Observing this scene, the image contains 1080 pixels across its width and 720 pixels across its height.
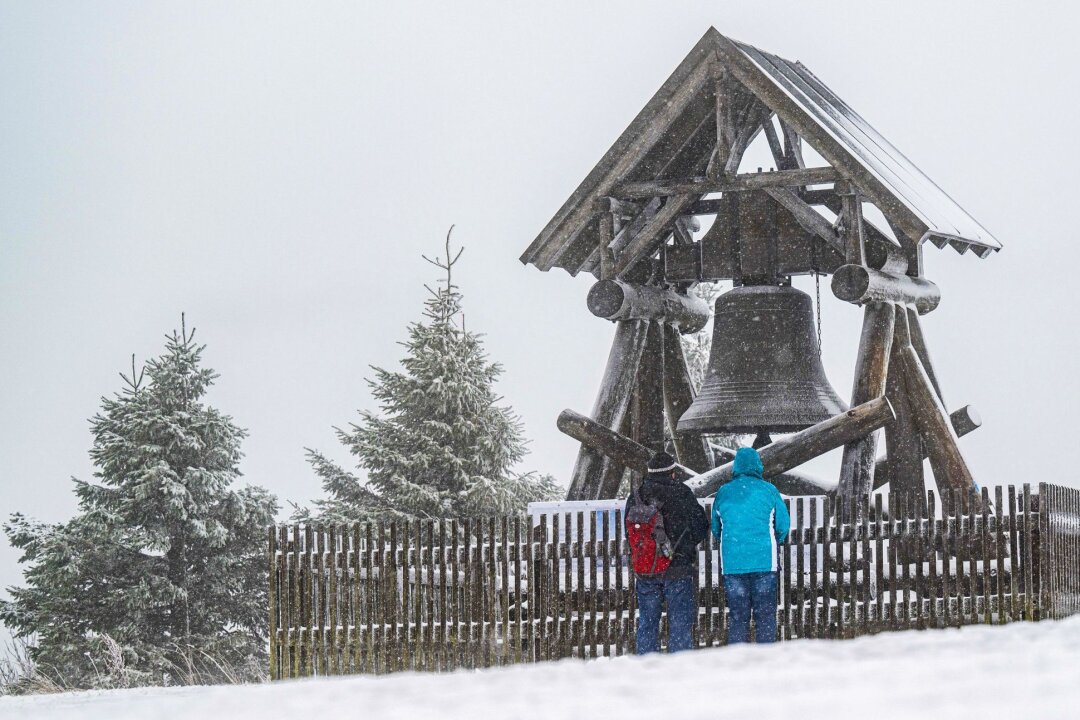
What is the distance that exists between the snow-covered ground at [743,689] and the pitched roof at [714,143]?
24.8ft

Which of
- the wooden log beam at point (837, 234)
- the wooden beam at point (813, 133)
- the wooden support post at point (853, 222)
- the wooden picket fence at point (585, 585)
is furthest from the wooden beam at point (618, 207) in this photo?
the wooden picket fence at point (585, 585)

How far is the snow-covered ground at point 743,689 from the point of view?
4398mm

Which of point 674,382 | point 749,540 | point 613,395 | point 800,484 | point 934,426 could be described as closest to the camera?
point 749,540

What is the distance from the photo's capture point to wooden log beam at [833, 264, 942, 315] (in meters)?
13.1

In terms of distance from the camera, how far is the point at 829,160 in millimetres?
13180

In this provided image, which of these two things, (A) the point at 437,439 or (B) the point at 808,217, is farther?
(A) the point at 437,439

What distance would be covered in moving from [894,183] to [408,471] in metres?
10.4

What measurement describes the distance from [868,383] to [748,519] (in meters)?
3.06

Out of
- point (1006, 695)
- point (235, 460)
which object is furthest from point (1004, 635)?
point (235, 460)

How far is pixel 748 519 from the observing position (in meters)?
10.8

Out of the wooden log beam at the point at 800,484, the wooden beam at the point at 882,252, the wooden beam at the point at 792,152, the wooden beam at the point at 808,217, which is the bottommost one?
the wooden log beam at the point at 800,484

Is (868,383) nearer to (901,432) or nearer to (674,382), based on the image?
(901,432)

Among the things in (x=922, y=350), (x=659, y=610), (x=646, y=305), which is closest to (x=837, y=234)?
(x=922, y=350)

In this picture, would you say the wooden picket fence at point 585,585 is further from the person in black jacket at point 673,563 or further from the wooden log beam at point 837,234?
the wooden log beam at point 837,234
